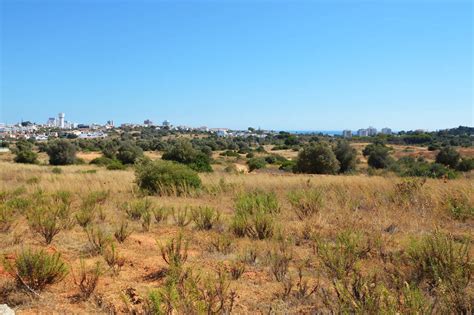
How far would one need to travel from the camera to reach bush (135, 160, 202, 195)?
12555 millimetres

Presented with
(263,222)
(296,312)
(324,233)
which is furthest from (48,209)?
(296,312)

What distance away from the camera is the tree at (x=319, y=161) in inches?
1273

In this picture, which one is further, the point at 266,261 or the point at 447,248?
the point at 266,261

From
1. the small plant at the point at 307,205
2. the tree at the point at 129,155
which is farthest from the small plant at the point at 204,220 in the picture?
the tree at the point at 129,155

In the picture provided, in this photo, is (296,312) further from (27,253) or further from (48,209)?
(48,209)

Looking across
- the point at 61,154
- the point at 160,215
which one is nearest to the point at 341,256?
the point at 160,215

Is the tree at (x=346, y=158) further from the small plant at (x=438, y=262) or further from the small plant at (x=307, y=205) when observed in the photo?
the small plant at (x=438, y=262)

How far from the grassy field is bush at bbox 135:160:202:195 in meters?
2.53

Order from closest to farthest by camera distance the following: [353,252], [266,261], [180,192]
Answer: [353,252], [266,261], [180,192]

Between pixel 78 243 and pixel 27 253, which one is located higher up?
pixel 27 253

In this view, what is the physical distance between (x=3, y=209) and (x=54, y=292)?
380cm

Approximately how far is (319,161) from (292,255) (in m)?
28.0

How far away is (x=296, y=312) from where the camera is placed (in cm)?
350

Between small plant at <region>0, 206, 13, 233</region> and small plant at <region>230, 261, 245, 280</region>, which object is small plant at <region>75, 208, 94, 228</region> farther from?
small plant at <region>230, 261, 245, 280</region>
